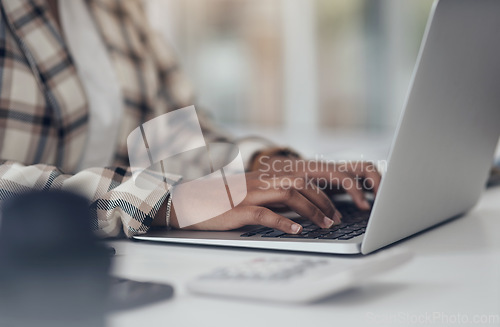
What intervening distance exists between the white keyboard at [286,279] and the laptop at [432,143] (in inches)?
4.1

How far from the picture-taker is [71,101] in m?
1.08

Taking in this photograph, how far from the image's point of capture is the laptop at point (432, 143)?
47 cm

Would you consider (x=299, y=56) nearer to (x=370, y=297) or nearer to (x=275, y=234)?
(x=275, y=234)

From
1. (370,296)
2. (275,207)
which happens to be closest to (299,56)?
(275,207)

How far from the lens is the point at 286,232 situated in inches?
22.9

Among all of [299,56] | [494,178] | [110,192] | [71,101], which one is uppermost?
[110,192]

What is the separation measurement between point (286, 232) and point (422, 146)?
170 millimetres

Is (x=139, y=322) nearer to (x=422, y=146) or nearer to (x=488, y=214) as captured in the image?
(x=422, y=146)

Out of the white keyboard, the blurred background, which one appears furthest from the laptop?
the blurred background

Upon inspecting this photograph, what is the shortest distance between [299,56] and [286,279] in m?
4.35

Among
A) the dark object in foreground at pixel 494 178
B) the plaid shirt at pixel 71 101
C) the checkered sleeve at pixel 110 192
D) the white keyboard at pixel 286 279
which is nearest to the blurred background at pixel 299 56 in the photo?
the plaid shirt at pixel 71 101

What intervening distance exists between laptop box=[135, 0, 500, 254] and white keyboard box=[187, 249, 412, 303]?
0.11 m

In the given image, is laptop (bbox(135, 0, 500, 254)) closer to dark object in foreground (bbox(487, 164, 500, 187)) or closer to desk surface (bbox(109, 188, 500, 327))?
desk surface (bbox(109, 188, 500, 327))

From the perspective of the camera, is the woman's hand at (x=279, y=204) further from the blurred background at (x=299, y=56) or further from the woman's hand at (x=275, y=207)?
the blurred background at (x=299, y=56)
